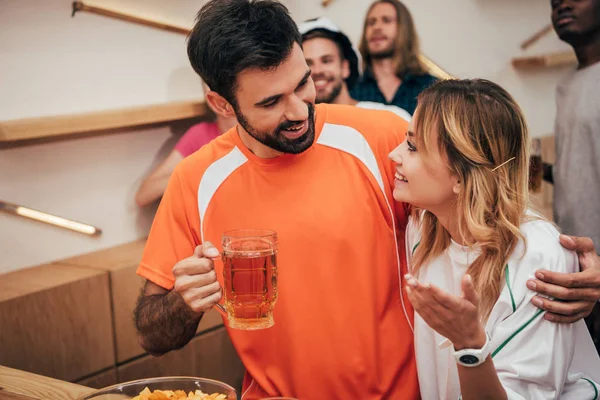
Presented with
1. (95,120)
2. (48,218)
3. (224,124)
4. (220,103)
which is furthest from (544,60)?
(220,103)

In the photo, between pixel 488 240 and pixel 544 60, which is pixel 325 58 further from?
pixel 488 240

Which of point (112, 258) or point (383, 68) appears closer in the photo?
point (112, 258)

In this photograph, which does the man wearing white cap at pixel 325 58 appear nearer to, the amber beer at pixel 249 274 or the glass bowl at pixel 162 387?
the amber beer at pixel 249 274

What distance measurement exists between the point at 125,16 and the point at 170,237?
170 centimetres

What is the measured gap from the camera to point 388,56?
4152 millimetres

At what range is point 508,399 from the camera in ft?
4.74

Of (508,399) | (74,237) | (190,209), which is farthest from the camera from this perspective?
(74,237)

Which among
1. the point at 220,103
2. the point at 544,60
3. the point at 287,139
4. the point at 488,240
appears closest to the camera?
the point at 488,240

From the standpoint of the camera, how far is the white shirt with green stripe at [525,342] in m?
1.49

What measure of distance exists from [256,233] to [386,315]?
1.48 feet

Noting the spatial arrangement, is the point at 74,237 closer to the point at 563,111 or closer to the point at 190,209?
the point at 190,209

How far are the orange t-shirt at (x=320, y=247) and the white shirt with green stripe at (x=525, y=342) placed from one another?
0.10m

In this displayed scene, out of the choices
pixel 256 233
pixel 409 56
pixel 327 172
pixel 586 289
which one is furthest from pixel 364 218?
pixel 409 56

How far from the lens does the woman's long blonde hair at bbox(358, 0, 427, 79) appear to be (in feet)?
13.5
